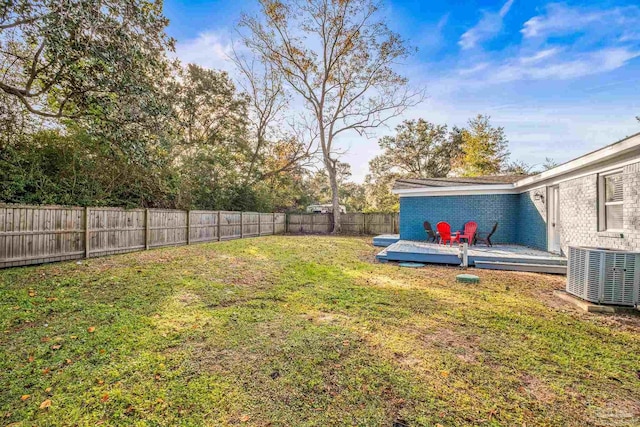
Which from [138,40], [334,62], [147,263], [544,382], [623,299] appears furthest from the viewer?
[334,62]

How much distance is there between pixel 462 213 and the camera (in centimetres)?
1119

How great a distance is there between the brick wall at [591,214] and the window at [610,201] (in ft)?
0.30

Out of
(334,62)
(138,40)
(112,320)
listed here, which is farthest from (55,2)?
(334,62)

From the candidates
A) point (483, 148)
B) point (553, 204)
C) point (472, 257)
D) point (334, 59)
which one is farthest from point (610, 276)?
point (483, 148)

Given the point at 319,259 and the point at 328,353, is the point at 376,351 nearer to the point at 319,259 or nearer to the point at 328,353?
the point at 328,353

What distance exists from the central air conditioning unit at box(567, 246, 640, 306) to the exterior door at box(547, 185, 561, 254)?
418 centimetres

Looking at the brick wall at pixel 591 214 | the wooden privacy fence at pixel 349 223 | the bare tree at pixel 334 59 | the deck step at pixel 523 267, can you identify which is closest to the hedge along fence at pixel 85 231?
the wooden privacy fence at pixel 349 223

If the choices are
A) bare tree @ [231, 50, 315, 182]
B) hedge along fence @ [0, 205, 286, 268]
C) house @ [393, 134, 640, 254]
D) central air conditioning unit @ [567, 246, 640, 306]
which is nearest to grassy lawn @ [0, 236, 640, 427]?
central air conditioning unit @ [567, 246, 640, 306]

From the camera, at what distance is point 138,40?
18.7 feet

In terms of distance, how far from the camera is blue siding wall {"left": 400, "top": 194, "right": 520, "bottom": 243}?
1064 cm

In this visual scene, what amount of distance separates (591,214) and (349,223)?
14372 millimetres

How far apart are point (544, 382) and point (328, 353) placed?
1782 mm

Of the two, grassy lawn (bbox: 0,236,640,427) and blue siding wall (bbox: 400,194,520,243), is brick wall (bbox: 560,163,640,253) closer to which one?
grassy lawn (bbox: 0,236,640,427)

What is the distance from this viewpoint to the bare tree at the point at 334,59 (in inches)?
687
